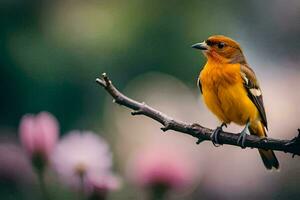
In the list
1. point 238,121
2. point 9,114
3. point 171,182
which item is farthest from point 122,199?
point 9,114

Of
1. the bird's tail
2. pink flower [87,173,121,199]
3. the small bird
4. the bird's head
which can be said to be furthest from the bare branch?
the bird's tail

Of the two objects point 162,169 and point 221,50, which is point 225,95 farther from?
point 162,169

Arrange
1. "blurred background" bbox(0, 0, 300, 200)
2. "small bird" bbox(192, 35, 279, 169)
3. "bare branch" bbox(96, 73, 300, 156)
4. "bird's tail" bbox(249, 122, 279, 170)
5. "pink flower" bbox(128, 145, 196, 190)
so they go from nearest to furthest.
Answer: "bare branch" bbox(96, 73, 300, 156), "pink flower" bbox(128, 145, 196, 190), "small bird" bbox(192, 35, 279, 169), "bird's tail" bbox(249, 122, 279, 170), "blurred background" bbox(0, 0, 300, 200)

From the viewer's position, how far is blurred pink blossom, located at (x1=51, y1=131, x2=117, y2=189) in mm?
1645

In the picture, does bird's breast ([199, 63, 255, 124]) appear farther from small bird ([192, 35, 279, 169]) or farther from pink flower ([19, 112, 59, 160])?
pink flower ([19, 112, 59, 160])

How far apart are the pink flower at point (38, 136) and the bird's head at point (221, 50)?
0.38 metres

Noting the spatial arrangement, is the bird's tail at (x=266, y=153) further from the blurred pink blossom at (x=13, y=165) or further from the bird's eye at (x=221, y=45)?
the blurred pink blossom at (x=13, y=165)

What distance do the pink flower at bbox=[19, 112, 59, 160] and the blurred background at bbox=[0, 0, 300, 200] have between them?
4125 mm

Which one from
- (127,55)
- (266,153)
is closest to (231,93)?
(266,153)

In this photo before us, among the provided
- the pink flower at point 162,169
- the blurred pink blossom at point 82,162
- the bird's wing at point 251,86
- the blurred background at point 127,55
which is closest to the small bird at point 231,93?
the bird's wing at point 251,86

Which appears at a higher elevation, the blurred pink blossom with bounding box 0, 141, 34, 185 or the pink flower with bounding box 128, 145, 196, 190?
the blurred pink blossom with bounding box 0, 141, 34, 185

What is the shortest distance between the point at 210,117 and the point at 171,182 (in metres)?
4.38

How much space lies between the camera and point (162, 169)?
5.91 feet

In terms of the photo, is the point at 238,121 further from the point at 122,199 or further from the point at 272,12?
the point at 272,12
